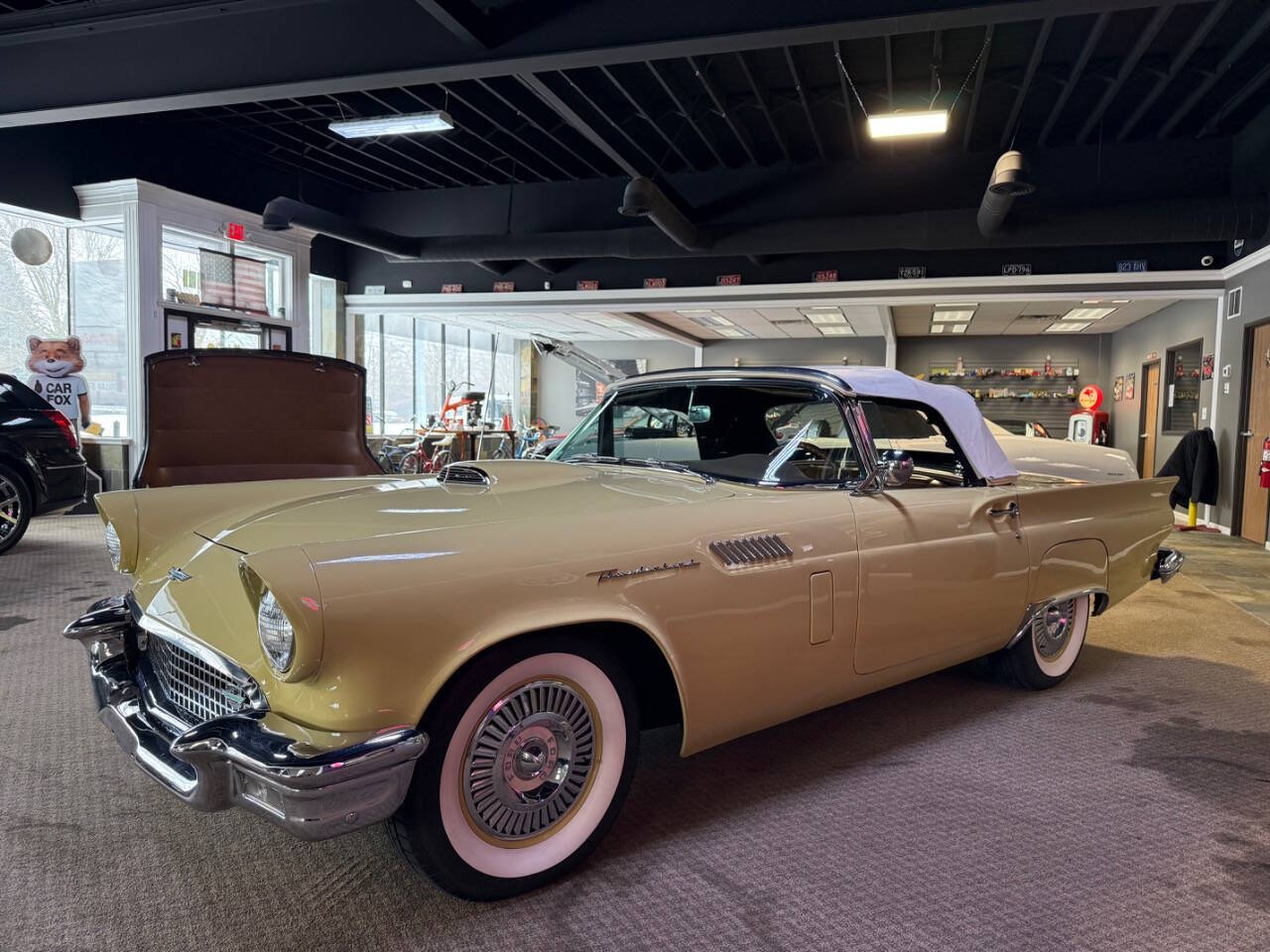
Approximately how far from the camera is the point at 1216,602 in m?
5.51

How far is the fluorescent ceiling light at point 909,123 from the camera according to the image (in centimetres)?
688

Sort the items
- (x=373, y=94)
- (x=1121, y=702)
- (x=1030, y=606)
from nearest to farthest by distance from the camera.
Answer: (x=1030, y=606) → (x=1121, y=702) → (x=373, y=94)

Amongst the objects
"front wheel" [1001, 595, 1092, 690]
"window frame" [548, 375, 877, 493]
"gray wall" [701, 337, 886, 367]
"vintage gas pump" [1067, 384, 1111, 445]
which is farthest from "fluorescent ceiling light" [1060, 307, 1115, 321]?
"window frame" [548, 375, 877, 493]

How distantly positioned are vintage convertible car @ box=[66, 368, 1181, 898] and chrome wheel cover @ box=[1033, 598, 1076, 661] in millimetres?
281

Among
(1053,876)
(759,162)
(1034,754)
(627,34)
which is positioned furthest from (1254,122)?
(1053,876)

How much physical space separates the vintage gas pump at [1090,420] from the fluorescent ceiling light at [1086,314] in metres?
1.97

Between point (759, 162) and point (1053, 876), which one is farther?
point (759, 162)

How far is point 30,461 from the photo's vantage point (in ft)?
21.1

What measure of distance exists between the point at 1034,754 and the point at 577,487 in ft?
6.18

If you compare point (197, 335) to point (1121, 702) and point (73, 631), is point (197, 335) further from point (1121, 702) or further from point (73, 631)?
point (1121, 702)

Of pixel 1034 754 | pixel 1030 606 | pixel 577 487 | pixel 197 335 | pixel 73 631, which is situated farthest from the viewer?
pixel 197 335

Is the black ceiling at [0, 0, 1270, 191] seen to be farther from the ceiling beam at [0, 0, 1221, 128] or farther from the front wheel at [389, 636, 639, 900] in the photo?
the front wheel at [389, 636, 639, 900]

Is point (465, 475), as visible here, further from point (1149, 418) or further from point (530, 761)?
point (1149, 418)

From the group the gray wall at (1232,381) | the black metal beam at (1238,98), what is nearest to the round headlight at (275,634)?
the black metal beam at (1238,98)
